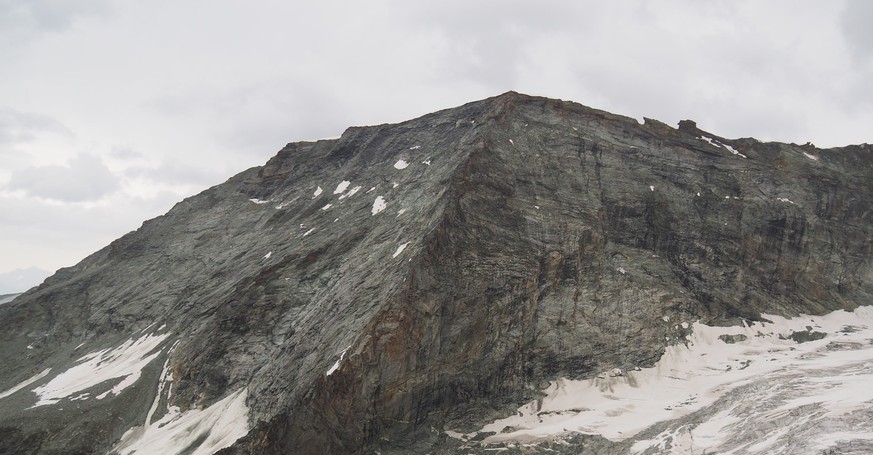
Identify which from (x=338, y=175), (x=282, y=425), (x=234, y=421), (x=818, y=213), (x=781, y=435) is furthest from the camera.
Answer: (x=338, y=175)

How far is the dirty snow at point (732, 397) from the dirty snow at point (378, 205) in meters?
19.3

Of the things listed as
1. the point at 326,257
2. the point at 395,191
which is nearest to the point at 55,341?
the point at 326,257

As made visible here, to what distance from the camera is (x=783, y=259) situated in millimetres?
40562

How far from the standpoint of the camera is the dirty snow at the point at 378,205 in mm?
41856

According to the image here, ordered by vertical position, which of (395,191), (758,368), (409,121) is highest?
(409,121)

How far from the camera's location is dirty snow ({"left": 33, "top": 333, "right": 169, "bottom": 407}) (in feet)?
118

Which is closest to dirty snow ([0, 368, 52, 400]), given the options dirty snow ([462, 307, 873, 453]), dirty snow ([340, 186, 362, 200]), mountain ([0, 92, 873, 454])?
mountain ([0, 92, 873, 454])

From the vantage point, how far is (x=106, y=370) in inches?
1516

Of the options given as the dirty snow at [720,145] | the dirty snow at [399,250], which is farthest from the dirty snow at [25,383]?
the dirty snow at [720,145]

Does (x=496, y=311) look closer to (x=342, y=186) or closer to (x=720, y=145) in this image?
(x=342, y=186)

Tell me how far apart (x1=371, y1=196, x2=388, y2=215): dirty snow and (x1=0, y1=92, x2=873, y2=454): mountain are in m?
0.29

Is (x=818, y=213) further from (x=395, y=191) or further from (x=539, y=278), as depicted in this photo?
(x=395, y=191)

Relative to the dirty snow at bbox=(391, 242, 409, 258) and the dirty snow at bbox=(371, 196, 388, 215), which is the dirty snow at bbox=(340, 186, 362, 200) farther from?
the dirty snow at bbox=(391, 242, 409, 258)

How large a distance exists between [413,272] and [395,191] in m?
15.8
